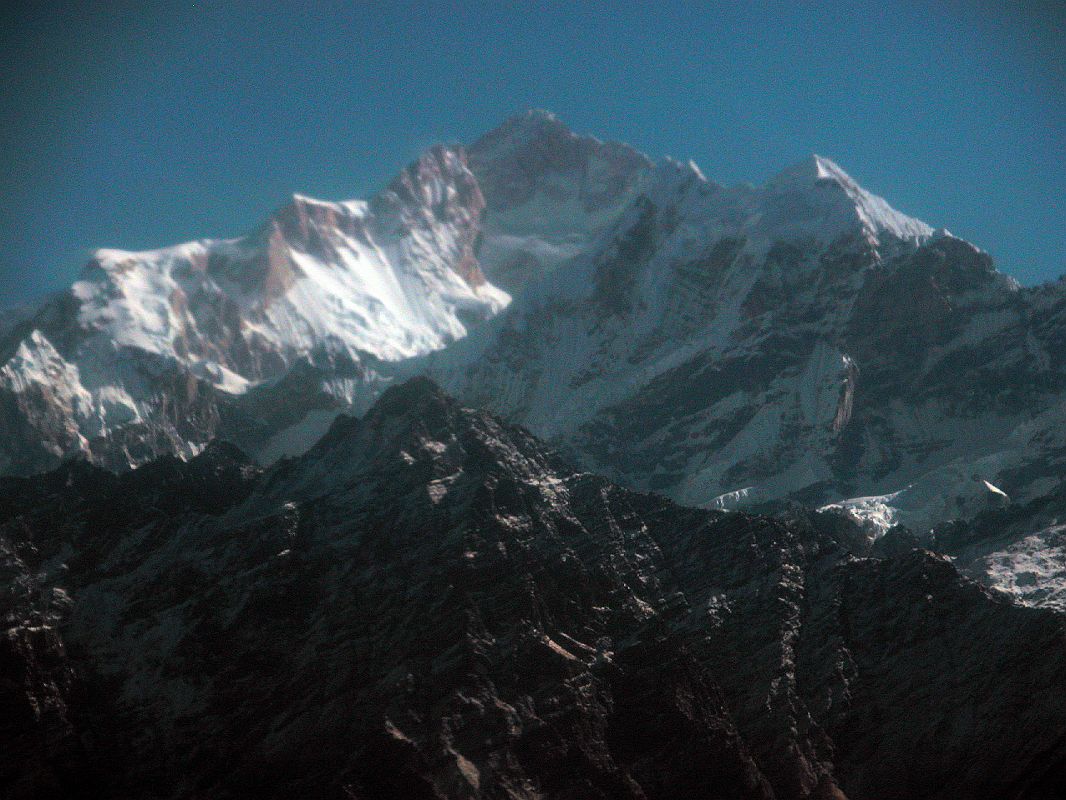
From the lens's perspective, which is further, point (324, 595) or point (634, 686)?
point (324, 595)

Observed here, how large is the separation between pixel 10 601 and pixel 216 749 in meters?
29.8

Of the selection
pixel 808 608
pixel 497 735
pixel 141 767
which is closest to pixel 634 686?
pixel 497 735

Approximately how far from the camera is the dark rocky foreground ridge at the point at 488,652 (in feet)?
454

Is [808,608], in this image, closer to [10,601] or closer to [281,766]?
[281,766]

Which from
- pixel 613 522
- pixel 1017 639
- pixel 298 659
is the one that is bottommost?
pixel 298 659

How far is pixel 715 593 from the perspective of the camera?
545 ft

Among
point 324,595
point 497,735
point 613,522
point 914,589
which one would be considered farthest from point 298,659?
point 914,589

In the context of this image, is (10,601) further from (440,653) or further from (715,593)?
(715,593)

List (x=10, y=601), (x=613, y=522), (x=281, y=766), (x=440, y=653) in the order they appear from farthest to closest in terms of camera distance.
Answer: (x=613, y=522), (x=10, y=601), (x=440, y=653), (x=281, y=766)

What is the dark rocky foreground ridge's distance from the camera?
138 metres

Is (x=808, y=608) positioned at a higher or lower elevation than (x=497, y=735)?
higher

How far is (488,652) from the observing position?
147 m

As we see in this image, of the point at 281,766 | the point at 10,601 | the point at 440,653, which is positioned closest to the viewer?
the point at 281,766

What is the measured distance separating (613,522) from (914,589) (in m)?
31.0
